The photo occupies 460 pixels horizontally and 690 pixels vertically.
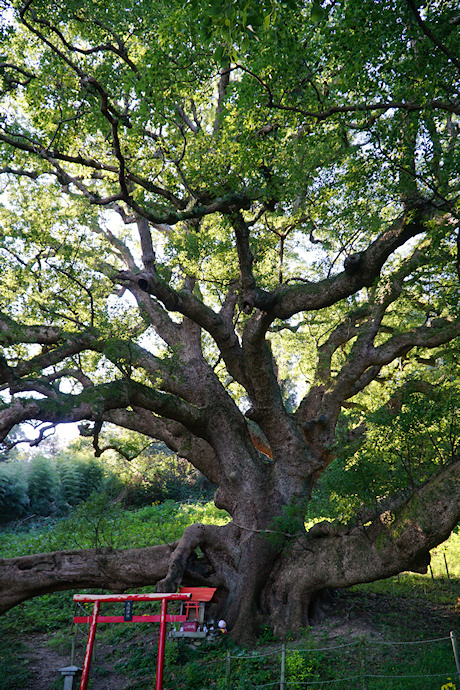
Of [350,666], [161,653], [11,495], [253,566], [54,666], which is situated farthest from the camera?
[11,495]

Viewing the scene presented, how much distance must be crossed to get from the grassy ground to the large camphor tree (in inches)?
33.5

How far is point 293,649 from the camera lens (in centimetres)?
693

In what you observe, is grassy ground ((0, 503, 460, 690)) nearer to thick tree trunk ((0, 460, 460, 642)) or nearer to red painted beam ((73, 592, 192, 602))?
thick tree trunk ((0, 460, 460, 642))

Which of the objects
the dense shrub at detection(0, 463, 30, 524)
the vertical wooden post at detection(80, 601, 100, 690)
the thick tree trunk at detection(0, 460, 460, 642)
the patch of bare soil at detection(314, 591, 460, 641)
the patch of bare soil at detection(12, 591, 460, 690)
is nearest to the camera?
the vertical wooden post at detection(80, 601, 100, 690)

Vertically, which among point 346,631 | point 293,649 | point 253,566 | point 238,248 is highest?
point 238,248

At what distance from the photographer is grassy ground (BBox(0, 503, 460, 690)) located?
247 inches

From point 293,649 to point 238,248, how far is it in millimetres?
6696

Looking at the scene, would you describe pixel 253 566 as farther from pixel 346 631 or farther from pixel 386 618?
pixel 386 618

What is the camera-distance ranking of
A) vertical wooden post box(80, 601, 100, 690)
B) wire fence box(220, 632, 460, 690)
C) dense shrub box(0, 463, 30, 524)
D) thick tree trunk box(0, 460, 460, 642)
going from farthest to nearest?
dense shrub box(0, 463, 30, 524) < thick tree trunk box(0, 460, 460, 642) < vertical wooden post box(80, 601, 100, 690) < wire fence box(220, 632, 460, 690)

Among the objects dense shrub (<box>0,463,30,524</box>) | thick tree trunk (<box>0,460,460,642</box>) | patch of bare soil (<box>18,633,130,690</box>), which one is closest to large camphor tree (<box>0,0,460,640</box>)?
thick tree trunk (<box>0,460,460,642</box>)

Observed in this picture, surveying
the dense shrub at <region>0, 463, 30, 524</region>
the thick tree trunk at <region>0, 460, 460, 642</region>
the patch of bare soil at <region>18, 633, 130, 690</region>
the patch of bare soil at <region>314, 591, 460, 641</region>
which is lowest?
the patch of bare soil at <region>18, 633, 130, 690</region>

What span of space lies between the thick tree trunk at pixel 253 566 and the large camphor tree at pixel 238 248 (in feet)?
0.12

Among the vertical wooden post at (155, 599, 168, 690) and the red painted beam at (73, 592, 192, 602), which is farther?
the red painted beam at (73, 592, 192, 602)

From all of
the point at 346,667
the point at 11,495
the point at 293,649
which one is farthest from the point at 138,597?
the point at 11,495
